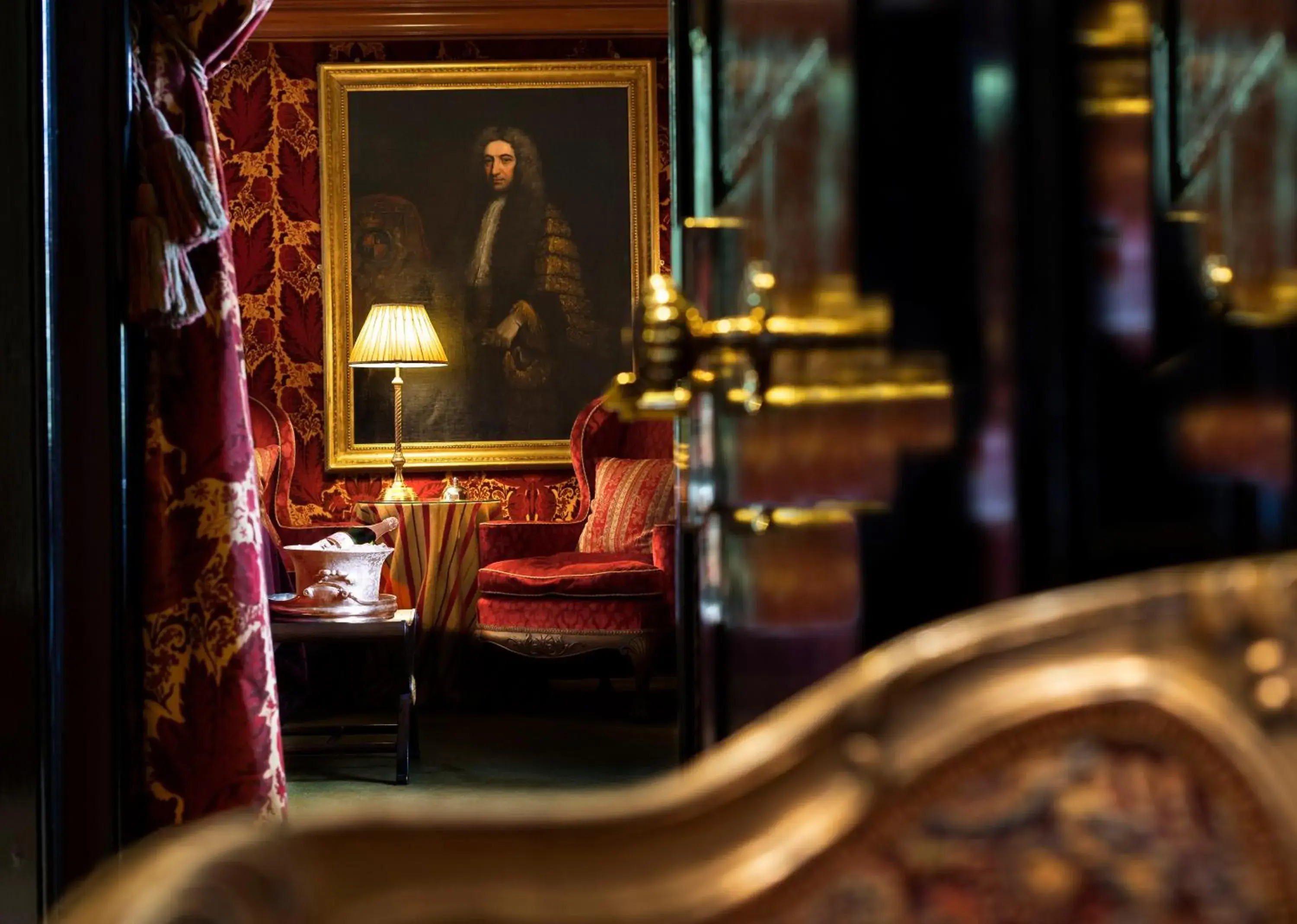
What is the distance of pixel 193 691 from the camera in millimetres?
1938

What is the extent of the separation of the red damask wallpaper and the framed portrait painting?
0.07 m

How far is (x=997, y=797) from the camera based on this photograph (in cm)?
44

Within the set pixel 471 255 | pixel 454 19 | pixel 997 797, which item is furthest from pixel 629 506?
pixel 997 797

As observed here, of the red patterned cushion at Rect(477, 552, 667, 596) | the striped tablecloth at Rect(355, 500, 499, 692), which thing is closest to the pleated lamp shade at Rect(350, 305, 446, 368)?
the striped tablecloth at Rect(355, 500, 499, 692)

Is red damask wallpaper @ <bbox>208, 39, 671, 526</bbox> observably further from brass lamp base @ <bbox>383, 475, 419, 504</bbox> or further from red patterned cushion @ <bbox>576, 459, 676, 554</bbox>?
red patterned cushion @ <bbox>576, 459, 676, 554</bbox>

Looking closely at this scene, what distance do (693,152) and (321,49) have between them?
484 cm

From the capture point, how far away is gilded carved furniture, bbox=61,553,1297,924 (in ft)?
1.39

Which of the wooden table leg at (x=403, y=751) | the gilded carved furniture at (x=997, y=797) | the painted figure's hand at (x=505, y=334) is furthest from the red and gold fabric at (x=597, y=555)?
the gilded carved furniture at (x=997, y=797)

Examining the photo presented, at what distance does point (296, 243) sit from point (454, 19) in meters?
1.12

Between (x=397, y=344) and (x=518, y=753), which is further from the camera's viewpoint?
(x=397, y=344)

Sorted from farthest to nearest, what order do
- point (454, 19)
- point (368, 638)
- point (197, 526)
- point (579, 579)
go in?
point (454, 19) → point (579, 579) → point (368, 638) → point (197, 526)

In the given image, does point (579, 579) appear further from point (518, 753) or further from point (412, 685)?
point (412, 685)

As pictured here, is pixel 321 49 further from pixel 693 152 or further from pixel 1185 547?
pixel 1185 547

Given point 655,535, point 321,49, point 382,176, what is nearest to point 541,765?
point 655,535
